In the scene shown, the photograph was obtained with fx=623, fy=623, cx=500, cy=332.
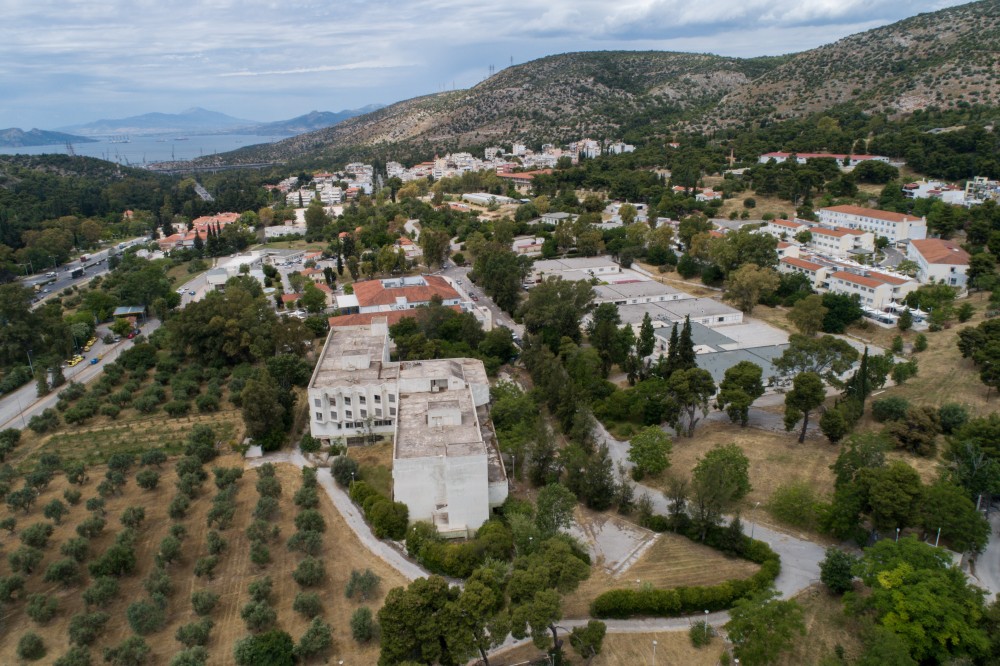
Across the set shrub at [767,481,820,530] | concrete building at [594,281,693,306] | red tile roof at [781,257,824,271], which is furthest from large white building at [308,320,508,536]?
red tile roof at [781,257,824,271]

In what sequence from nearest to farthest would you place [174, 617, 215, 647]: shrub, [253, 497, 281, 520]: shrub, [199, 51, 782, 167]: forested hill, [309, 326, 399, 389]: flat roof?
[174, 617, 215, 647]: shrub, [253, 497, 281, 520]: shrub, [309, 326, 399, 389]: flat roof, [199, 51, 782, 167]: forested hill

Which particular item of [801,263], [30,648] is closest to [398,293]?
[801,263]

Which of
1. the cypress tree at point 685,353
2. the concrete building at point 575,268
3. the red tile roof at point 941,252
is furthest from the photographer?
the concrete building at point 575,268

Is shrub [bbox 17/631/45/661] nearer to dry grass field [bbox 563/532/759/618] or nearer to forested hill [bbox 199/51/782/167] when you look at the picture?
dry grass field [bbox 563/532/759/618]

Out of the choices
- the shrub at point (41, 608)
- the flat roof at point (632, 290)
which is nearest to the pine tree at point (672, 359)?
the flat roof at point (632, 290)

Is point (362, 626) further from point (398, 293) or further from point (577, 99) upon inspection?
point (577, 99)

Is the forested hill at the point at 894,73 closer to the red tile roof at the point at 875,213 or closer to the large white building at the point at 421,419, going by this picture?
the red tile roof at the point at 875,213
